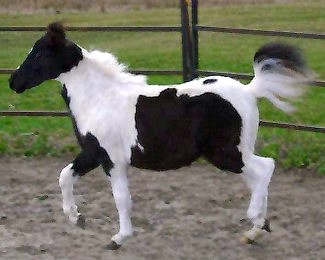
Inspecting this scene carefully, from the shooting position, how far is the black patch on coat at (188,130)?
4.50 meters

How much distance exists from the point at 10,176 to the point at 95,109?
2003mm

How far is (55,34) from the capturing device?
4.69 metres

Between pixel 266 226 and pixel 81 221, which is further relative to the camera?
pixel 81 221

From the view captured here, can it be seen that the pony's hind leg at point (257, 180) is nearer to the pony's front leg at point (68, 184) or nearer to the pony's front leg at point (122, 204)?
the pony's front leg at point (122, 204)

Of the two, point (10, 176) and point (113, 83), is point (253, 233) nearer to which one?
point (113, 83)

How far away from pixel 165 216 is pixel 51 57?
1.37m

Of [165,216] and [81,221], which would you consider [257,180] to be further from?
[81,221]

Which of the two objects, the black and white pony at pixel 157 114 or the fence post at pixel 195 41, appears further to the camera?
the fence post at pixel 195 41

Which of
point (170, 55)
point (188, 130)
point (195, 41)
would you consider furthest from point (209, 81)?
point (170, 55)

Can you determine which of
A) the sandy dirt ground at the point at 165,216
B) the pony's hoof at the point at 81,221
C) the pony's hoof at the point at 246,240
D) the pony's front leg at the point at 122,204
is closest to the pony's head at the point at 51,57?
the pony's front leg at the point at 122,204

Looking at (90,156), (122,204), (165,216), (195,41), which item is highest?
(195,41)

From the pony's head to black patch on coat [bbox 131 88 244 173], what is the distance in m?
0.54

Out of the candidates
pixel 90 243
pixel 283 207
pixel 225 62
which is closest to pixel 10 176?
pixel 90 243

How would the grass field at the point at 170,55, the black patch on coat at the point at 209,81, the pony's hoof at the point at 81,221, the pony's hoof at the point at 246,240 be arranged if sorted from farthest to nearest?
the grass field at the point at 170,55
the pony's hoof at the point at 81,221
the pony's hoof at the point at 246,240
the black patch on coat at the point at 209,81
